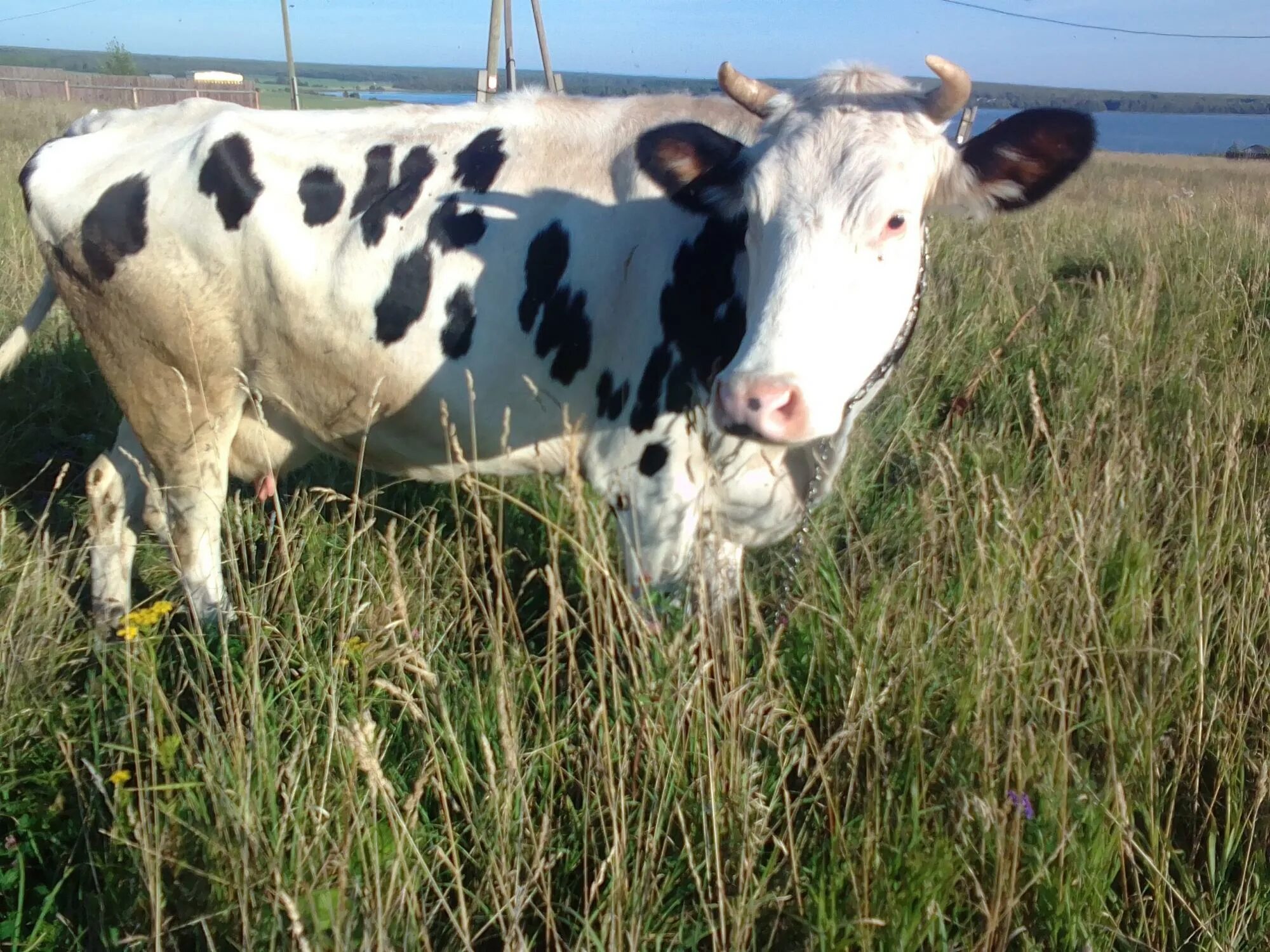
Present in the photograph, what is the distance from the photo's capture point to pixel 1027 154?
8.91ft

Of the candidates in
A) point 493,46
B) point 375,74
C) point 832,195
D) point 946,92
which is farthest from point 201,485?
point 375,74

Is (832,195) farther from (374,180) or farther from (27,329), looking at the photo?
(27,329)

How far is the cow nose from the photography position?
2.12 m

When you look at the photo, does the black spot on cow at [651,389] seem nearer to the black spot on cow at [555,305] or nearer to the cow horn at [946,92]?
the black spot on cow at [555,305]

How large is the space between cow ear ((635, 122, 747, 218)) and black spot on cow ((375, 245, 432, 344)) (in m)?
0.78

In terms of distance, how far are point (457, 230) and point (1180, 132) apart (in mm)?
120866

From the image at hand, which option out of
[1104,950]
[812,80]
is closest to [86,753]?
[1104,950]

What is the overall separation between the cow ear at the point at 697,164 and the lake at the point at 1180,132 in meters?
43.6

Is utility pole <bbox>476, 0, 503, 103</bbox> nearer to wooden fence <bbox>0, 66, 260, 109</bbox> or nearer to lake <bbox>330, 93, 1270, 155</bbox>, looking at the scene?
wooden fence <bbox>0, 66, 260, 109</bbox>

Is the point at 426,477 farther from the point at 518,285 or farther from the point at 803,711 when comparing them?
the point at 803,711

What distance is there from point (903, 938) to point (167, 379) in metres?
2.79

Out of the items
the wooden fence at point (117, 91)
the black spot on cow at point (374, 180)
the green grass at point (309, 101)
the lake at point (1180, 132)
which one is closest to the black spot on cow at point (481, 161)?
the black spot on cow at point (374, 180)

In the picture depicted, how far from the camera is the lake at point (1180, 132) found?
63906 millimetres

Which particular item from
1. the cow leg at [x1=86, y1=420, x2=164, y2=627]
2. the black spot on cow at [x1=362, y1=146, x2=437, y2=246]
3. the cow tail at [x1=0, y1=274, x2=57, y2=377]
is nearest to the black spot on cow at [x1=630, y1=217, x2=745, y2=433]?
the black spot on cow at [x1=362, y1=146, x2=437, y2=246]
